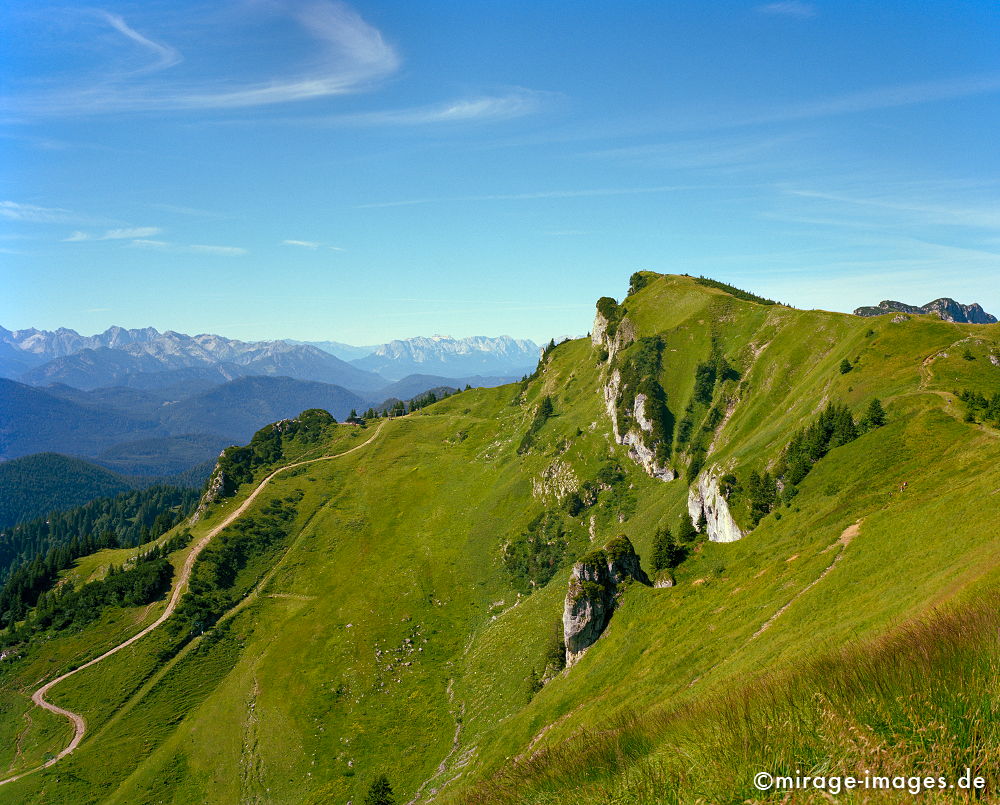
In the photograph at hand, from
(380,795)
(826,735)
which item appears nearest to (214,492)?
(380,795)

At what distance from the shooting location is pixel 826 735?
21.7 ft

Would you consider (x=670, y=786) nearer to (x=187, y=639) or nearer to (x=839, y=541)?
(x=839, y=541)

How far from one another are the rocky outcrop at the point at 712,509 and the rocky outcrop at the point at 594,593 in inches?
678

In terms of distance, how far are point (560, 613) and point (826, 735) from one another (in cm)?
9271

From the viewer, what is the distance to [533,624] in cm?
9744

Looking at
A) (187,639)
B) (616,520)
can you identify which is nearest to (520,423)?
(616,520)

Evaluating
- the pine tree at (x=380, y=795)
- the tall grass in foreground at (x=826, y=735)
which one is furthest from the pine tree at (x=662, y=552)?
the tall grass in foreground at (x=826, y=735)

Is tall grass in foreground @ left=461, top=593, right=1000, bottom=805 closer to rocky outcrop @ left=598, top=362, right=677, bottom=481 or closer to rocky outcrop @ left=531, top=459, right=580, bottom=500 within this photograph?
rocky outcrop @ left=598, top=362, right=677, bottom=481

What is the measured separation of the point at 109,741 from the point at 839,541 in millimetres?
112366

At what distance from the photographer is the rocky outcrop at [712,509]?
81875 mm

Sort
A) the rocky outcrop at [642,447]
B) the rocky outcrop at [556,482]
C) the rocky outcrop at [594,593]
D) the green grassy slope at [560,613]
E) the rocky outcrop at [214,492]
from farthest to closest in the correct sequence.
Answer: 1. the rocky outcrop at [214,492]
2. the rocky outcrop at [556,482]
3. the rocky outcrop at [642,447]
4. the rocky outcrop at [594,593]
5. the green grassy slope at [560,613]

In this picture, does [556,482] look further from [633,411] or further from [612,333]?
[612,333]

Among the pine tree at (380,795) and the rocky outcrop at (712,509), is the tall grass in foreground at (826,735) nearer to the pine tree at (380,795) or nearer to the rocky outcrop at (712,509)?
the pine tree at (380,795)

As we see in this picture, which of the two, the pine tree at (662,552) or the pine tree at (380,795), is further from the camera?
the pine tree at (662,552)
